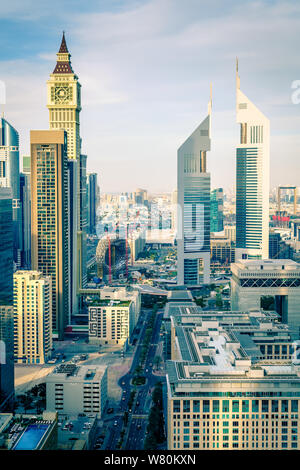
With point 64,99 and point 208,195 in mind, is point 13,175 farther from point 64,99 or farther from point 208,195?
point 208,195

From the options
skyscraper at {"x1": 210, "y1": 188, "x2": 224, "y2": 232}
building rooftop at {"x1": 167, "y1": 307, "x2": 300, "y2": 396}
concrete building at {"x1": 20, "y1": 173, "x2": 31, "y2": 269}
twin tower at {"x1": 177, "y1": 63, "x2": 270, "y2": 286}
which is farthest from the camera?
skyscraper at {"x1": 210, "y1": 188, "x2": 224, "y2": 232}

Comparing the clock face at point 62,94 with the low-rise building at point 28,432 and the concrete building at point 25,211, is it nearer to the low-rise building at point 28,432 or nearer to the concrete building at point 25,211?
the concrete building at point 25,211

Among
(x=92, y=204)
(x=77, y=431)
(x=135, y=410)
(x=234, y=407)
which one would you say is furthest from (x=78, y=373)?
(x=92, y=204)

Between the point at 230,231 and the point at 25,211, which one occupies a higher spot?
the point at 25,211

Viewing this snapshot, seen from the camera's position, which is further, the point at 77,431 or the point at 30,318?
the point at 30,318

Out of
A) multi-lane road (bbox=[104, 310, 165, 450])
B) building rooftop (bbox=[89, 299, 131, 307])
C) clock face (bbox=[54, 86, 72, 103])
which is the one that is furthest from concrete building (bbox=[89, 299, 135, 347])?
clock face (bbox=[54, 86, 72, 103])

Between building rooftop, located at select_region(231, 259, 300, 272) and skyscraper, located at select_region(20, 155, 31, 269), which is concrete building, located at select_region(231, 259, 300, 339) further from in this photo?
skyscraper, located at select_region(20, 155, 31, 269)
